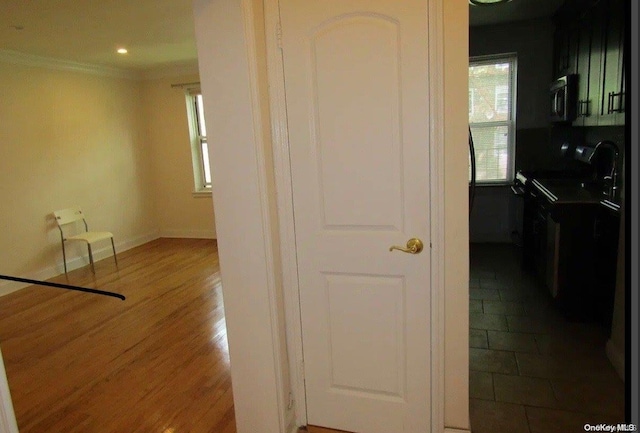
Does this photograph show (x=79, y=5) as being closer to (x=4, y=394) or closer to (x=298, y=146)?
(x=298, y=146)

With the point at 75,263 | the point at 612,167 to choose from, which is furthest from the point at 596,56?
the point at 75,263

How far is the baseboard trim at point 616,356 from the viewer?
2.32m

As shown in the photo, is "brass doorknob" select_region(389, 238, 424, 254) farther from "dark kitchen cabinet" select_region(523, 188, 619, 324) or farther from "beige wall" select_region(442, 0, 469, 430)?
"dark kitchen cabinet" select_region(523, 188, 619, 324)

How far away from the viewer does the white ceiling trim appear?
14.2 feet

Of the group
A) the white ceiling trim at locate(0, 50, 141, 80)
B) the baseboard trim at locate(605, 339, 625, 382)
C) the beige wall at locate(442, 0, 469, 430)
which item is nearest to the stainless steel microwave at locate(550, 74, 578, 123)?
the baseboard trim at locate(605, 339, 625, 382)

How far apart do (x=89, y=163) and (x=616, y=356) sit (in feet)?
19.0

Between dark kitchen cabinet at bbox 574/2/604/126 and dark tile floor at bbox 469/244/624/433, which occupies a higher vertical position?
dark kitchen cabinet at bbox 574/2/604/126

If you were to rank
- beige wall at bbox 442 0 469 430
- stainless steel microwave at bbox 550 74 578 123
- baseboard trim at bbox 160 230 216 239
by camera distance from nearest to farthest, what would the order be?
beige wall at bbox 442 0 469 430, stainless steel microwave at bbox 550 74 578 123, baseboard trim at bbox 160 230 216 239

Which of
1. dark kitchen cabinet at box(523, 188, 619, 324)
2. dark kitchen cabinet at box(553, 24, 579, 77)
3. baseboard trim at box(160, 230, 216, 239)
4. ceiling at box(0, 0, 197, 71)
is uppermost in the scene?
ceiling at box(0, 0, 197, 71)

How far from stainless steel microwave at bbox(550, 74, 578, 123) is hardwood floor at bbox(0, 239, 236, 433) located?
3.64 meters

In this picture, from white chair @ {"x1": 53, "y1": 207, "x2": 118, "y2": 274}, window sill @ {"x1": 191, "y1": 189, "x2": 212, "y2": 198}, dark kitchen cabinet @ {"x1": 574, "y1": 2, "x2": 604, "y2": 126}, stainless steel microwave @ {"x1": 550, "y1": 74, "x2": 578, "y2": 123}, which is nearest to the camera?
dark kitchen cabinet @ {"x1": 574, "y1": 2, "x2": 604, "y2": 126}

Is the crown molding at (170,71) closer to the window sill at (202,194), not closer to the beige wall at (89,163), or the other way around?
the beige wall at (89,163)

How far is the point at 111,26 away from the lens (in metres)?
3.79

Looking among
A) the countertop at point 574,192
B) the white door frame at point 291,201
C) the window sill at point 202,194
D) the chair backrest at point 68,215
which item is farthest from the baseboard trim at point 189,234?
the white door frame at point 291,201
